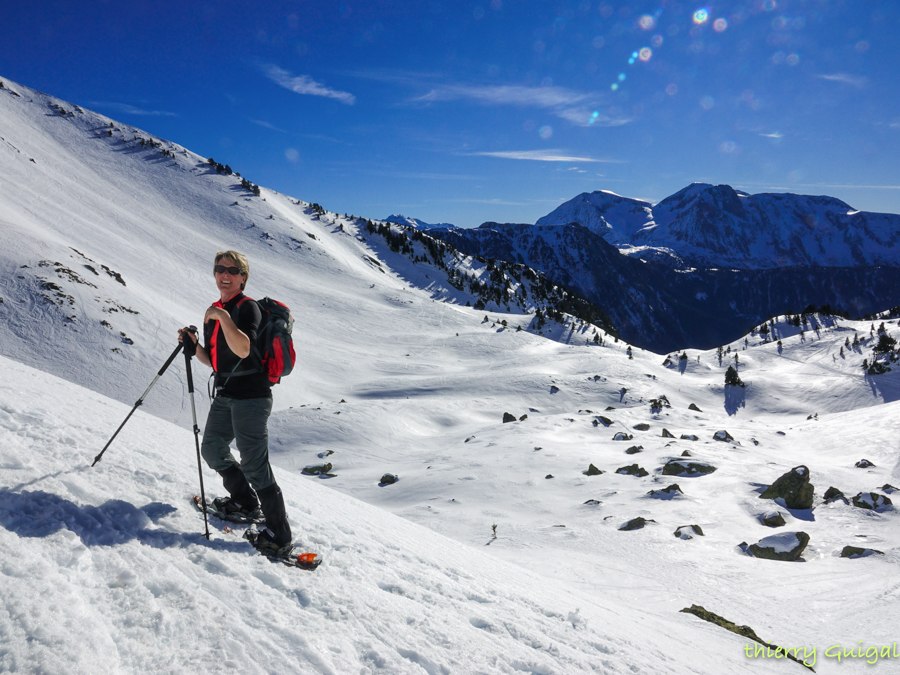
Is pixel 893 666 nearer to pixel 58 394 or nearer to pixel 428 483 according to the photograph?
pixel 428 483

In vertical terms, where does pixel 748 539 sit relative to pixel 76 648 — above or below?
below

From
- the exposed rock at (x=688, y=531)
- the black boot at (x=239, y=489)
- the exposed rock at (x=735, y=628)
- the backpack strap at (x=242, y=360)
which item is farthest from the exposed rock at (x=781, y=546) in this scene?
the backpack strap at (x=242, y=360)

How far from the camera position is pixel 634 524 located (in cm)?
1055

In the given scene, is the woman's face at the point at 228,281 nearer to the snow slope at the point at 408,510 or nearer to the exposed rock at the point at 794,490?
the snow slope at the point at 408,510

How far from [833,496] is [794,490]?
1056 millimetres

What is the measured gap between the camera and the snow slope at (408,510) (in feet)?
10.2

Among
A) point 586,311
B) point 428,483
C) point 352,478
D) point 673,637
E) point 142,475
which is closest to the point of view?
point 142,475

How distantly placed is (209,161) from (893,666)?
101m

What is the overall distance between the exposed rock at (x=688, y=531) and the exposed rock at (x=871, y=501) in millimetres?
4609

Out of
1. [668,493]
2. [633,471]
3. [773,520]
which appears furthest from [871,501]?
[633,471]

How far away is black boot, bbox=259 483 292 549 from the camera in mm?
4262

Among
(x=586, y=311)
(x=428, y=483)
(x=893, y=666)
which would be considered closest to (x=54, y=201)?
(x=428, y=483)

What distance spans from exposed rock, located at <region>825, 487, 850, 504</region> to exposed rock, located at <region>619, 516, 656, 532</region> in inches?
211

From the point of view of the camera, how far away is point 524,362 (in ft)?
118
